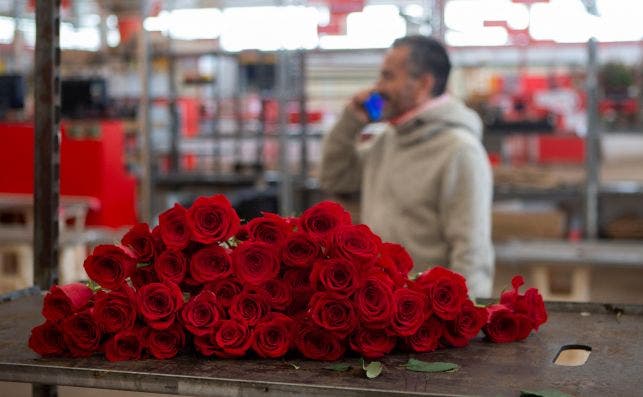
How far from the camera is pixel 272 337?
152cm

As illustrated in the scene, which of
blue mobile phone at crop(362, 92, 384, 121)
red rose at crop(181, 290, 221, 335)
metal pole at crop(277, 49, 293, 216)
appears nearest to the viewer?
red rose at crop(181, 290, 221, 335)

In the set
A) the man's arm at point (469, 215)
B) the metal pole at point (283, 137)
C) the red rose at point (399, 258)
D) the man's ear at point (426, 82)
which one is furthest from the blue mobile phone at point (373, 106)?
the metal pole at point (283, 137)

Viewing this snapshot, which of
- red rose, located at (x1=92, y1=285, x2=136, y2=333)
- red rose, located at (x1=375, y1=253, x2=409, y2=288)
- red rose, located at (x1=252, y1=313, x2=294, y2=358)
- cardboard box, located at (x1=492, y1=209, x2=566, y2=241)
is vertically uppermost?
red rose, located at (x1=375, y1=253, x2=409, y2=288)

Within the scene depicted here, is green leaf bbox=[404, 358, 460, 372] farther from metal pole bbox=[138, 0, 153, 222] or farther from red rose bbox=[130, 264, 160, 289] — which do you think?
metal pole bbox=[138, 0, 153, 222]

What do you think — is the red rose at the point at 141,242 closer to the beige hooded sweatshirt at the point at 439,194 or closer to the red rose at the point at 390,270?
the red rose at the point at 390,270

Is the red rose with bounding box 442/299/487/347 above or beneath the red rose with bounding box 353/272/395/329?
beneath

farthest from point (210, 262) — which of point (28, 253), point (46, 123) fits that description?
point (28, 253)

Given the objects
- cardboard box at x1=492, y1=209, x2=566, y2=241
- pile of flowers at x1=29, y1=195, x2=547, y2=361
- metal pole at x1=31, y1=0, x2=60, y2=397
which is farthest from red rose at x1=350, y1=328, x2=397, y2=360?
cardboard box at x1=492, y1=209, x2=566, y2=241

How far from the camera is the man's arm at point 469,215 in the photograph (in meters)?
2.86

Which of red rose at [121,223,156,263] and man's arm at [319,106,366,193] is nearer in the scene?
red rose at [121,223,156,263]

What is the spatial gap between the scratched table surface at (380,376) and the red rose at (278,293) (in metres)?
0.09

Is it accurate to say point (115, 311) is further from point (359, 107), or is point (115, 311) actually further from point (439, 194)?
point (359, 107)

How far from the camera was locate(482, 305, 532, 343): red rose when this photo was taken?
166cm

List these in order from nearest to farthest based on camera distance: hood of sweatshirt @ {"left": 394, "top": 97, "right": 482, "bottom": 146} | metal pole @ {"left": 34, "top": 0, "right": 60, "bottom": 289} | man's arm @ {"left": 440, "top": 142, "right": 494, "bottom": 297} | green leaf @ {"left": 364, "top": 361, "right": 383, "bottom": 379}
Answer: green leaf @ {"left": 364, "top": 361, "right": 383, "bottom": 379}, metal pole @ {"left": 34, "top": 0, "right": 60, "bottom": 289}, man's arm @ {"left": 440, "top": 142, "right": 494, "bottom": 297}, hood of sweatshirt @ {"left": 394, "top": 97, "right": 482, "bottom": 146}
